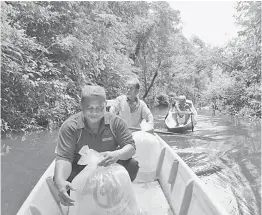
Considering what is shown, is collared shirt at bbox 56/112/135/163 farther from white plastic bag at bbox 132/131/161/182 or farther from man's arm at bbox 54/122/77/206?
white plastic bag at bbox 132/131/161/182

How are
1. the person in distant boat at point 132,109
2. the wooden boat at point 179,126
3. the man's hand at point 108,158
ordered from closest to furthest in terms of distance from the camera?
1. the man's hand at point 108,158
2. the person in distant boat at point 132,109
3. the wooden boat at point 179,126

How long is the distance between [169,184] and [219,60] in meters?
17.2

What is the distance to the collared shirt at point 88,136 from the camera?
2.19 meters

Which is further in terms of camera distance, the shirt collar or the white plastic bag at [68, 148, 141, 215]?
the shirt collar

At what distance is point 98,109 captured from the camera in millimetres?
2191

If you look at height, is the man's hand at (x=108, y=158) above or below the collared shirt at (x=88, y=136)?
below

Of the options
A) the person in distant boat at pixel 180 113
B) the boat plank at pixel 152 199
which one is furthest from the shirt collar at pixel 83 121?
the person in distant boat at pixel 180 113

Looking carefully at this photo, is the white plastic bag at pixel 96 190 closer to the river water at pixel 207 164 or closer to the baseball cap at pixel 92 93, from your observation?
the baseball cap at pixel 92 93

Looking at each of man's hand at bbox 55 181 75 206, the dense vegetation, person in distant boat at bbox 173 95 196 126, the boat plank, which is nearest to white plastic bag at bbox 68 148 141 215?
man's hand at bbox 55 181 75 206

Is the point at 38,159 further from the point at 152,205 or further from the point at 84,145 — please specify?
the point at 84,145

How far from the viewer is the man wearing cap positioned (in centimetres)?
213

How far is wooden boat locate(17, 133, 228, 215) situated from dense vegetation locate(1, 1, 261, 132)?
18.5ft

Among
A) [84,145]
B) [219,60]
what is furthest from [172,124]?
[219,60]

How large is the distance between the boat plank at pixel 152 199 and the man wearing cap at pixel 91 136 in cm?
89
